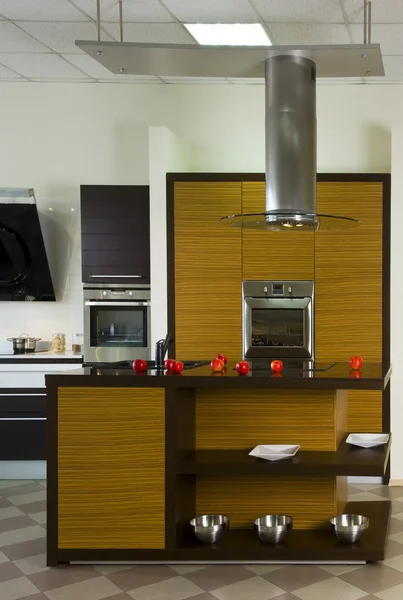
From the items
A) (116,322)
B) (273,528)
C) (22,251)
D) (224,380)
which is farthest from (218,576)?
(22,251)

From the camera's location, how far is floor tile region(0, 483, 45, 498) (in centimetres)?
567

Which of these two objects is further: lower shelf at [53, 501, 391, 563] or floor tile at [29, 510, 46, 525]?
floor tile at [29, 510, 46, 525]

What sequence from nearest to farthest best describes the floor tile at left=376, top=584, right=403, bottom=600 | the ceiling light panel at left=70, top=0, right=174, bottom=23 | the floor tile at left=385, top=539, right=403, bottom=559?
the floor tile at left=376, top=584, right=403, bottom=600 → the floor tile at left=385, top=539, right=403, bottom=559 → the ceiling light panel at left=70, top=0, right=174, bottom=23

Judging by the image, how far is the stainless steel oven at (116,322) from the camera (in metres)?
6.20

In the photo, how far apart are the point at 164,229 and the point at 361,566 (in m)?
2.96

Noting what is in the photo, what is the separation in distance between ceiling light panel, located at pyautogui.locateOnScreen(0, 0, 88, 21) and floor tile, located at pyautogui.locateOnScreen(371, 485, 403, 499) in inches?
146

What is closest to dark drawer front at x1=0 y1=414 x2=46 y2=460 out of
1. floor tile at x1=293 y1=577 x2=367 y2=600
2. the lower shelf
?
the lower shelf

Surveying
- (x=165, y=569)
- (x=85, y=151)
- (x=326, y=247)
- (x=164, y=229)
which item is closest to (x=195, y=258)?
(x=164, y=229)

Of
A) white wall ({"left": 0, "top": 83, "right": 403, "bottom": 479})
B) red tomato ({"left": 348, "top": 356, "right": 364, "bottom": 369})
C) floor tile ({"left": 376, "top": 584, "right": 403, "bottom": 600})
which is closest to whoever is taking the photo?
floor tile ({"left": 376, "top": 584, "right": 403, "bottom": 600})

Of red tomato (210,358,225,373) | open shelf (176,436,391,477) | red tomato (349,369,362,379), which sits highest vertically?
red tomato (210,358,225,373)

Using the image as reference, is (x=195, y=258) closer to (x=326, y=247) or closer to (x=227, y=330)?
(x=227, y=330)

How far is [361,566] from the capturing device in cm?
405

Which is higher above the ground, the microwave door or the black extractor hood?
the black extractor hood

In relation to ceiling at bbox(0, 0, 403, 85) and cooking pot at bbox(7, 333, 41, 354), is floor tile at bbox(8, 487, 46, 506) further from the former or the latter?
ceiling at bbox(0, 0, 403, 85)
